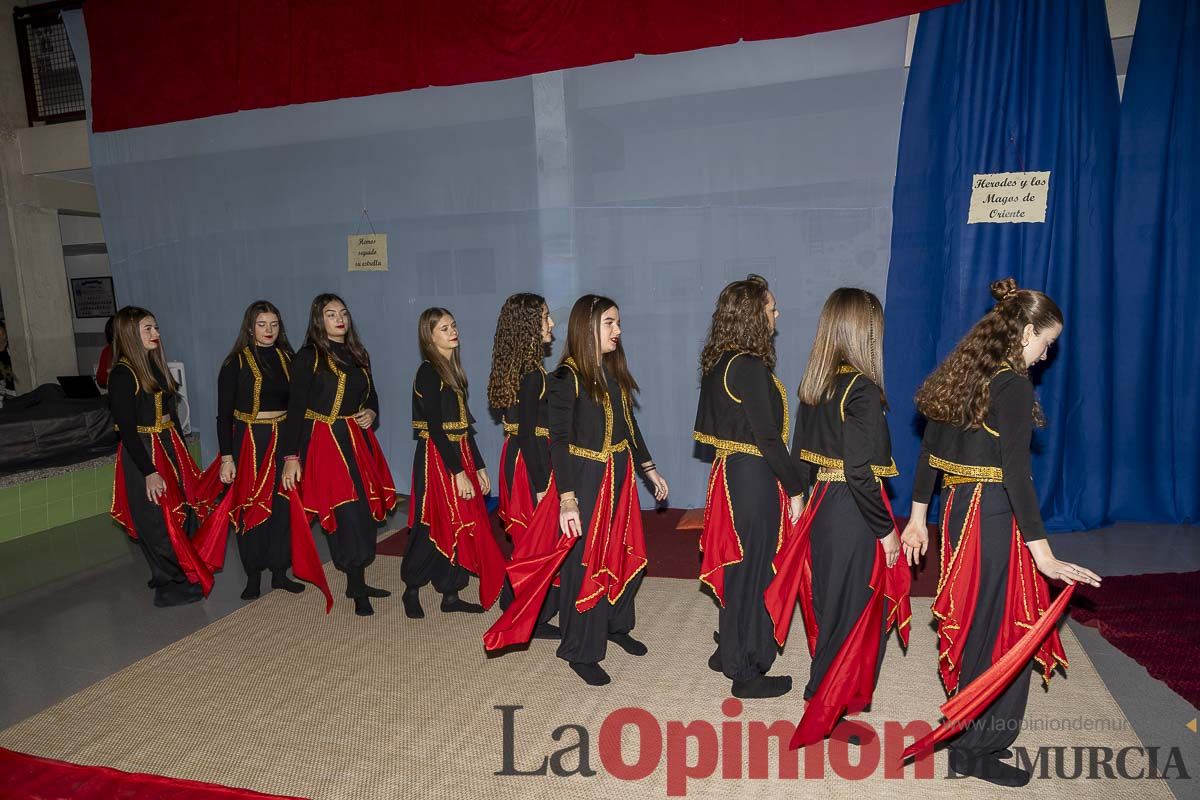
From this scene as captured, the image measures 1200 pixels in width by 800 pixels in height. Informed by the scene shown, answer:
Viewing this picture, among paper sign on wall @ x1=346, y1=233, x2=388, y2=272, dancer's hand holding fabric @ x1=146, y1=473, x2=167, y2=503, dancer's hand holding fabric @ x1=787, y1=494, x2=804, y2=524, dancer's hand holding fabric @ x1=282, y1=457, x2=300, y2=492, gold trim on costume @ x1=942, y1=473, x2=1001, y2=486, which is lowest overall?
dancer's hand holding fabric @ x1=146, y1=473, x2=167, y2=503

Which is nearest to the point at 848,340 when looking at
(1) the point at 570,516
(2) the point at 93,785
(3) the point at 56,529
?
(1) the point at 570,516

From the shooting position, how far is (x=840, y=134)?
466cm

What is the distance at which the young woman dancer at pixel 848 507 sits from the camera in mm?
2363

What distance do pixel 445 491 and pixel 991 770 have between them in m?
2.34

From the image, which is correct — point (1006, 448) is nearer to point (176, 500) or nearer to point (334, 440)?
point (334, 440)

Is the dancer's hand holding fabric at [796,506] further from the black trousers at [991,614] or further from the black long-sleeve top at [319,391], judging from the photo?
the black long-sleeve top at [319,391]

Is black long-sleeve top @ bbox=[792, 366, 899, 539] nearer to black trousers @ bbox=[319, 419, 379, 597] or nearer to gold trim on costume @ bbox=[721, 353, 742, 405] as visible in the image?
gold trim on costume @ bbox=[721, 353, 742, 405]

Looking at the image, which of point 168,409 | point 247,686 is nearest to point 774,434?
point 247,686

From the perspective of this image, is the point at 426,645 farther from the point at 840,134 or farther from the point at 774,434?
the point at 840,134

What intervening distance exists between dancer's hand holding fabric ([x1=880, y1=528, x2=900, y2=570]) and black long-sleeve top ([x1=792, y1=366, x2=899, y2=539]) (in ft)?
0.09

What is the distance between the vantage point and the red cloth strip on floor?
2.33m

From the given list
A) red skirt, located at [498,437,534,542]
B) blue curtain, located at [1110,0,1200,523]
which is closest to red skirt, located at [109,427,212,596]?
red skirt, located at [498,437,534,542]

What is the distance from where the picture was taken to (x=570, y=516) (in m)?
2.81

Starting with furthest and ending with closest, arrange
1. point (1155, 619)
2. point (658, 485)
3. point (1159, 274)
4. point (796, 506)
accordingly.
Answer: point (1159, 274), point (1155, 619), point (658, 485), point (796, 506)
